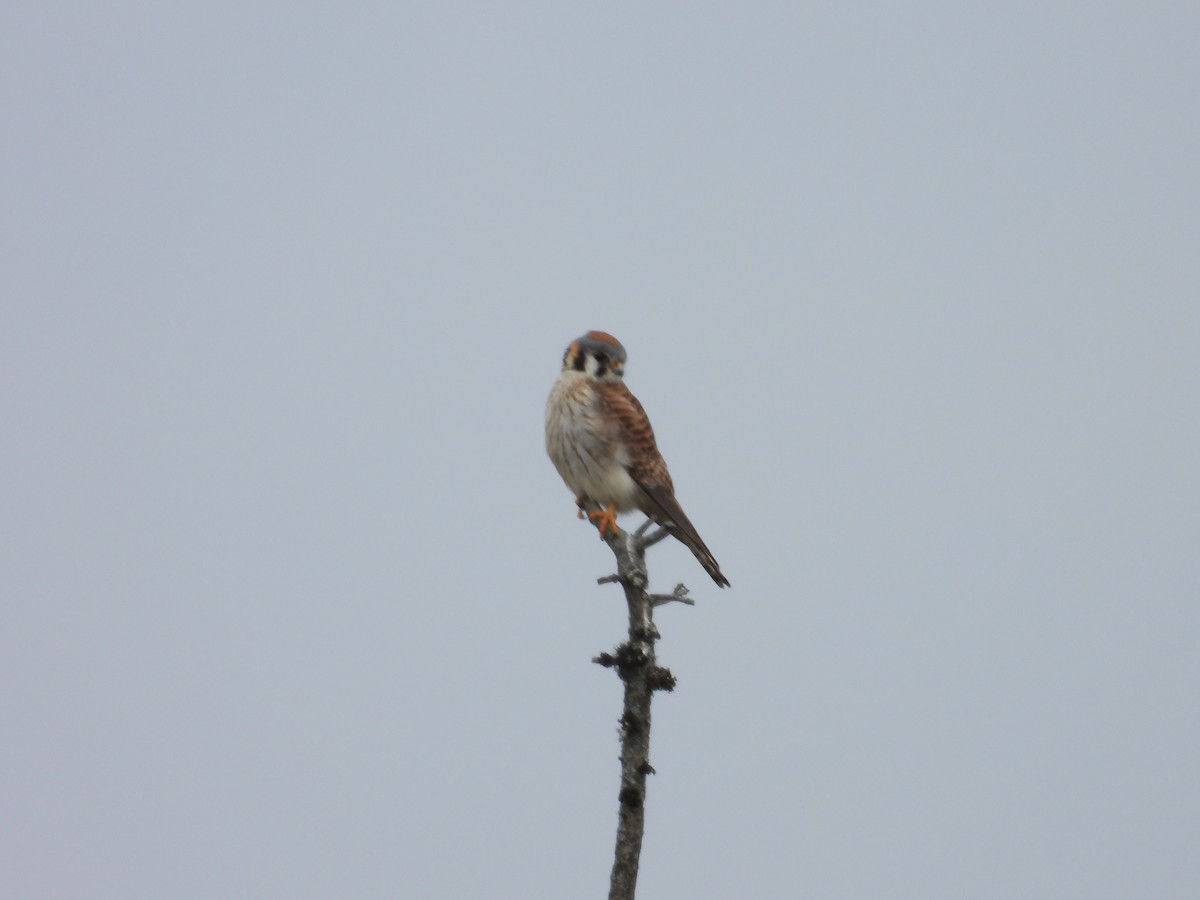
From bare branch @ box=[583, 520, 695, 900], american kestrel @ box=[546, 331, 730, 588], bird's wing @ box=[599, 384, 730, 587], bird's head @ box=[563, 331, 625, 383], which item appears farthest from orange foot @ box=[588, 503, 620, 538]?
bare branch @ box=[583, 520, 695, 900]

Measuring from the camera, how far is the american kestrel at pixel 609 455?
7465 millimetres

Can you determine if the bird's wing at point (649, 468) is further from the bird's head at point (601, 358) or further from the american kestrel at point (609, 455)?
the bird's head at point (601, 358)

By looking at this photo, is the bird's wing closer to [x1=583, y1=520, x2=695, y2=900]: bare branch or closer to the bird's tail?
the bird's tail

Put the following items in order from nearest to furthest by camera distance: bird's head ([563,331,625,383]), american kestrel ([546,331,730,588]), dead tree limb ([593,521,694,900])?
dead tree limb ([593,521,694,900]) → american kestrel ([546,331,730,588]) → bird's head ([563,331,625,383])

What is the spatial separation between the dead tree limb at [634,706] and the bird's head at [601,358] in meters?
2.57

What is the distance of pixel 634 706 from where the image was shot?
5.09m

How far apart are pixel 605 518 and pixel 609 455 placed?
1.13 ft

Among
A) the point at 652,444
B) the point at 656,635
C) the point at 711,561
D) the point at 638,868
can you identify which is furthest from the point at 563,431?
the point at 638,868

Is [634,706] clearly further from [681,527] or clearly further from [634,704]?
[681,527]

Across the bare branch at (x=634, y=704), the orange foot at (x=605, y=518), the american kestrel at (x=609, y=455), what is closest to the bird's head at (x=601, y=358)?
the american kestrel at (x=609, y=455)

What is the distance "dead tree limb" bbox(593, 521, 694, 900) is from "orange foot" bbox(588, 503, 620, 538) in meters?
1.70

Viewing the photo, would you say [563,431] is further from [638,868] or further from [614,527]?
[638,868]

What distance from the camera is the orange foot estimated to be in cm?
715

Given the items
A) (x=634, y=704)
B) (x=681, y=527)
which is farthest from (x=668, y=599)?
(x=681, y=527)
